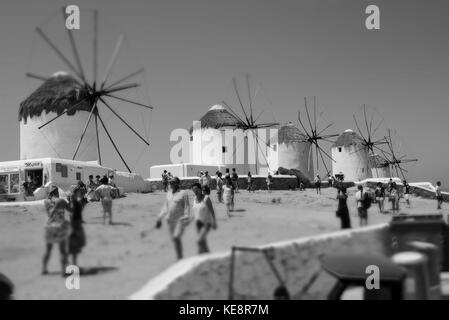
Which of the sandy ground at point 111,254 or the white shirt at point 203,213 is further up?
the white shirt at point 203,213

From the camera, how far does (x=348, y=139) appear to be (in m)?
39.8

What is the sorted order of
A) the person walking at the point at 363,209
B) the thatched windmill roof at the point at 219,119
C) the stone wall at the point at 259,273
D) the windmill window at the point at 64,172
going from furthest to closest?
the thatched windmill roof at the point at 219,119
the windmill window at the point at 64,172
the person walking at the point at 363,209
the stone wall at the point at 259,273

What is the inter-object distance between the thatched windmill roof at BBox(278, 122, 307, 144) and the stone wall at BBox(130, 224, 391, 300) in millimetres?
30948

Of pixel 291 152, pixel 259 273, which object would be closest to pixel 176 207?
pixel 259 273

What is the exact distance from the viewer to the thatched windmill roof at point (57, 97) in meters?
23.4

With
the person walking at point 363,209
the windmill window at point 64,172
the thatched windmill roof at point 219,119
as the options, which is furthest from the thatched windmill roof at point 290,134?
the person walking at point 363,209

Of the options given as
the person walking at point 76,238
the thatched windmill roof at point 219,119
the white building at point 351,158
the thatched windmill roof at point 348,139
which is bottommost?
the person walking at point 76,238

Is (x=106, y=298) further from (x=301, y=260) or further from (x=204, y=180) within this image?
(x=204, y=180)

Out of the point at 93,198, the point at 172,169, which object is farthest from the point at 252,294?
the point at 172,169

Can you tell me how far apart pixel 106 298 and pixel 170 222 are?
5.43ft

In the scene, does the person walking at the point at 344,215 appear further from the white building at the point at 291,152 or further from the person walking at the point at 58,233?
the white building at the point at 291,152

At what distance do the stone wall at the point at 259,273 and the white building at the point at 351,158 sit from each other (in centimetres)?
3363

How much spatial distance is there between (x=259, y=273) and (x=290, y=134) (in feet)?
106

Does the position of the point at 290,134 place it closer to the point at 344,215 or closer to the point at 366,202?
the point at 366,202
